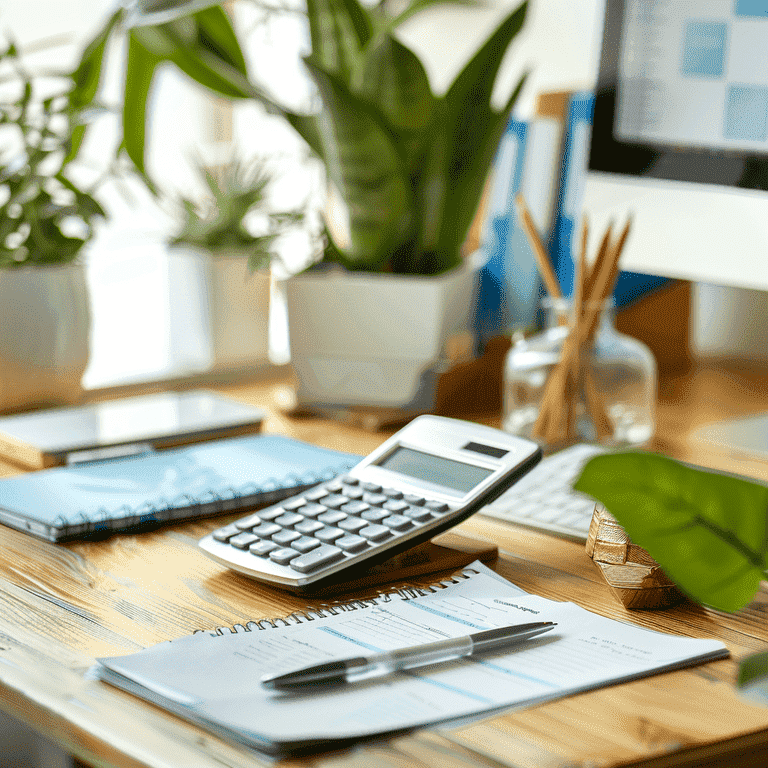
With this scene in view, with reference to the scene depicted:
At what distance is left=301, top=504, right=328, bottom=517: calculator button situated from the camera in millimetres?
591

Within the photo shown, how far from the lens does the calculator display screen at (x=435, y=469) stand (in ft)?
1.95

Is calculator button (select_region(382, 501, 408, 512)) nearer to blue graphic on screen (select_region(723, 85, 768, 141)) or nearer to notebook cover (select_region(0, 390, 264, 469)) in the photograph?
notebook cover (select_region(0, 390, 264, 469))

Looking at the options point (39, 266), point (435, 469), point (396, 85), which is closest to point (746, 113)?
point (396, 85)

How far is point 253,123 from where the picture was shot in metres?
1.73

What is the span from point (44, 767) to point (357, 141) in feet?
1.90

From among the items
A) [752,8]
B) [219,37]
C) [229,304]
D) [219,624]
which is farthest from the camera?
[229,304]

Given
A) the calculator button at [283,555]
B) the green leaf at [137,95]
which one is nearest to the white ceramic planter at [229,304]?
the green leaf at [137,95]

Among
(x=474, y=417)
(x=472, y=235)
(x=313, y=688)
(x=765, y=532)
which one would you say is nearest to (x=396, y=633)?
(x=313, y=688)

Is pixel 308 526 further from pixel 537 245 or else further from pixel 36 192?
pixel 36 192

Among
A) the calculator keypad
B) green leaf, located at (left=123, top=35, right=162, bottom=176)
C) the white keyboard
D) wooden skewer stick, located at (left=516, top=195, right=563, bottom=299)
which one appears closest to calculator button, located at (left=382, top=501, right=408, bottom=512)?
the calculator keypad

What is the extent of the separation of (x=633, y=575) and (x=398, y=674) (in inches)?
6.0

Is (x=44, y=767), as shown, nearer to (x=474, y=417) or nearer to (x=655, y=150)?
(x=474, y=417)

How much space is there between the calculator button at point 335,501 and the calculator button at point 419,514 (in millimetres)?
44

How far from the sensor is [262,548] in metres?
0.56
